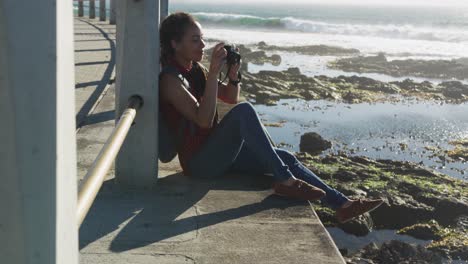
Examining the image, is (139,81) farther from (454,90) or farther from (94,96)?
(454,90)

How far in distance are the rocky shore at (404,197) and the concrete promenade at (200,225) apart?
177 centimetres

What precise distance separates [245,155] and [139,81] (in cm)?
95

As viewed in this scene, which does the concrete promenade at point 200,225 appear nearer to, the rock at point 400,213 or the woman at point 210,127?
the woman at point 210,127

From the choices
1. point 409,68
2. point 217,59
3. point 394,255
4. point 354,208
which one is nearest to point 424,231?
point 394,255

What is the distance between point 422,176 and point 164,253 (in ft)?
18.3

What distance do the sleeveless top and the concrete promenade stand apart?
21cm

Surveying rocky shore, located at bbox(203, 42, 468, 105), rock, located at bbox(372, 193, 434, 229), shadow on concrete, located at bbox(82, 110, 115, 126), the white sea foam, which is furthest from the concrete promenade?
the white sea foam

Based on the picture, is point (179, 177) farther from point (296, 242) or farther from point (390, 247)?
point (390, 247)

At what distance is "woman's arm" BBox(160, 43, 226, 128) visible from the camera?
342cm

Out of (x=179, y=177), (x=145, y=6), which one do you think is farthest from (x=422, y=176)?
(x=145, y=6)

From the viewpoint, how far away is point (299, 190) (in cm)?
363

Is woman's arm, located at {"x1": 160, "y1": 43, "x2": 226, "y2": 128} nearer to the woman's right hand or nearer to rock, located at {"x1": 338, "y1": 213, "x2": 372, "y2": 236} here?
the woman's right hand

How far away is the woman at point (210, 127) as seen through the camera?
11.6 ft

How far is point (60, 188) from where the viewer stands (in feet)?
4.33
